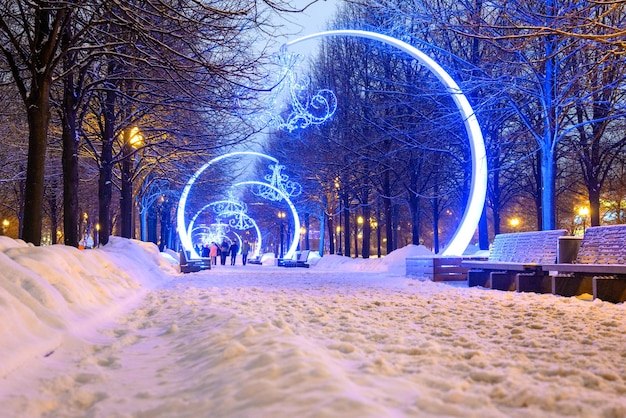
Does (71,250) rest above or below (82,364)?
above

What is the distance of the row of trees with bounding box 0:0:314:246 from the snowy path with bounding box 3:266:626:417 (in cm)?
420

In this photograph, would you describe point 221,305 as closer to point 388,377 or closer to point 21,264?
point 21,264

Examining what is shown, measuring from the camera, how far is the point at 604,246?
9445 millimetres

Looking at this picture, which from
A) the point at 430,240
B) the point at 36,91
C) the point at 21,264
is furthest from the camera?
the point at 430,240

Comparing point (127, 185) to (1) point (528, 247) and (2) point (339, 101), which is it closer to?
(2) point (339, 101)

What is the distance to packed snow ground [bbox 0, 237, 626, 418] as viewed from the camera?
10.2 ft

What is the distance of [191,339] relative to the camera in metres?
5.45

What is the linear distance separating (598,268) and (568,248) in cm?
171

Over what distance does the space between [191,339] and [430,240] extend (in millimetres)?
58475

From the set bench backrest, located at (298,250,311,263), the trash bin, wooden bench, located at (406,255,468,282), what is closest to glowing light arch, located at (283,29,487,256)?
wooden bench, located at (406,255,468,282)

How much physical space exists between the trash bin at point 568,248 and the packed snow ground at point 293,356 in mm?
2409

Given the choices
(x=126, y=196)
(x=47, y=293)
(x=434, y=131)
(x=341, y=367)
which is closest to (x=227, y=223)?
(x=126, y=196)

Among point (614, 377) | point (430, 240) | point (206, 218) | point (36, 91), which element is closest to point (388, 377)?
point (614, 377)

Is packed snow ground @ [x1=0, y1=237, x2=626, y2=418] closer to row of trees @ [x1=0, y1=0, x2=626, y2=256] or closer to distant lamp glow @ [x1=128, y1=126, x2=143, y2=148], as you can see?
row of trees @ [x1=0, y1=0, x2=626, y2=256]
